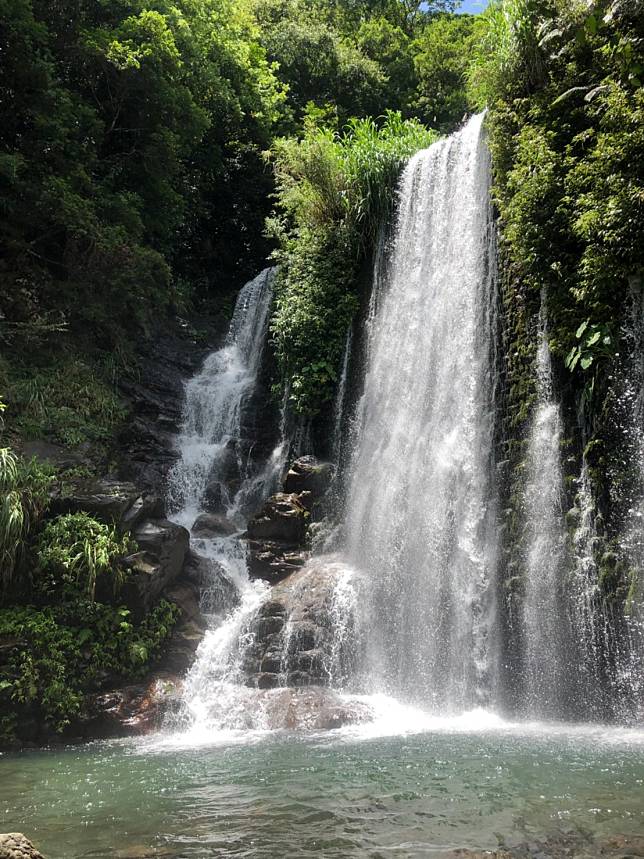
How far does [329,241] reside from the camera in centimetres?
1549

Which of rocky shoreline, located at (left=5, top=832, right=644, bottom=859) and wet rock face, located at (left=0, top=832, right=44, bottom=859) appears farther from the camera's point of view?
rocky shoreline, located at (left=5, top=832, right=644, bottom=859)

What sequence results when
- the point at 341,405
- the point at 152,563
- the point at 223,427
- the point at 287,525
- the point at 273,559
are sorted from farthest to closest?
the point at 223,427 → the point at 341,405 → the point at 287,525 → the point at 273,559 → the point at 152,563

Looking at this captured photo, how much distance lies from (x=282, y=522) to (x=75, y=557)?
4003 millimetres

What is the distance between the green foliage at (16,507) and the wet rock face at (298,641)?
3719 mm

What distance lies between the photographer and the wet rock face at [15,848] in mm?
2988

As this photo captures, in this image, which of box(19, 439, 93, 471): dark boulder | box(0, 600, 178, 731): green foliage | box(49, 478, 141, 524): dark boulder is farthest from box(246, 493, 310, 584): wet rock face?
box(19, 439, 93, 471): dark boulder

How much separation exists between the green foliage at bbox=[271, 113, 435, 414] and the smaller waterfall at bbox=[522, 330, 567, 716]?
5949 mm

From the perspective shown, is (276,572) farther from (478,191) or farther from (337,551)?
(478,191)

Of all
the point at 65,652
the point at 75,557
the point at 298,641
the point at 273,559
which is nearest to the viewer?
the point at 65,652

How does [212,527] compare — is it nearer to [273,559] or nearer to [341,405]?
[273,559]

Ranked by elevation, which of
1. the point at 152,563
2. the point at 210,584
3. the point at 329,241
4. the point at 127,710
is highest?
the point at 329,241

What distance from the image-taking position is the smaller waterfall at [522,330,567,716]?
7.94 metres

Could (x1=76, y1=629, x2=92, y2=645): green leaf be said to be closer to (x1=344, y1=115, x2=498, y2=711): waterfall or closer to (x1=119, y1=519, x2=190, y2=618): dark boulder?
(x1=119, y1=519, x2=190, y2=618): dark boulder

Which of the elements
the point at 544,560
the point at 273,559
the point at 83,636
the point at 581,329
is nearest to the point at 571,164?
the point at 581,329
